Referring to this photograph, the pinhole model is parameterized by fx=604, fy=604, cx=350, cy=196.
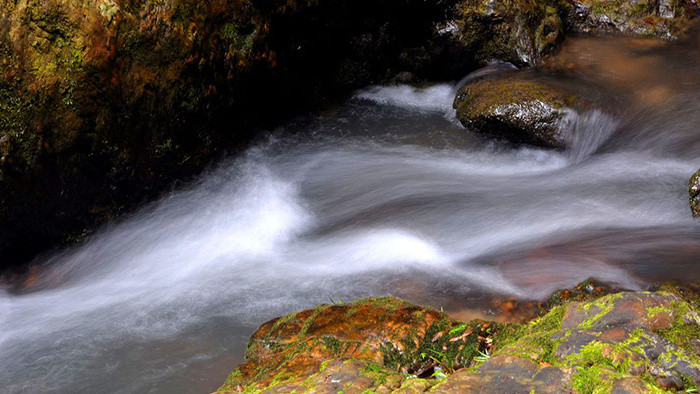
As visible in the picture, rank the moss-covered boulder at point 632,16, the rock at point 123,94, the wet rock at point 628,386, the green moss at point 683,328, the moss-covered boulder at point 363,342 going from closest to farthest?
1. the wet rock at point 628,386
2. the green moss at point 683,328
3. the moss-covered boulder at point 363,342
4. the rock at point 123,94
5. the moss-covered boulder at point 632,16

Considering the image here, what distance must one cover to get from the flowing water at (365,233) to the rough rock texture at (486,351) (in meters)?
0.97

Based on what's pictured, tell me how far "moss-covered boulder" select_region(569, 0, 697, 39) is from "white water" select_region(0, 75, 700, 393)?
3167 millimetres

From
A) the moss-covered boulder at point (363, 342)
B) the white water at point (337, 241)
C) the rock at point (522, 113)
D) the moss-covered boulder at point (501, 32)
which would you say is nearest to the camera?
the moss-covered boulder at point (363, 342)

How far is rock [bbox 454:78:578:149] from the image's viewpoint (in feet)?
24.7

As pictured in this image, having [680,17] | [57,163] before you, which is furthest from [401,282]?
[680,17]

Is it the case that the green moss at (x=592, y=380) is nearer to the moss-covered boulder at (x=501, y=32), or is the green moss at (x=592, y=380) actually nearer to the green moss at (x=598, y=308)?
the green moss at (x=598, y=308)

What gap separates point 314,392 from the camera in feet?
8.61

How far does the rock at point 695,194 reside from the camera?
5.94 meters

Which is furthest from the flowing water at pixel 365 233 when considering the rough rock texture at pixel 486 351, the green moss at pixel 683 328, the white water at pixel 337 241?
the green moss at pixel 683 328

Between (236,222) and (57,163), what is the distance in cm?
184

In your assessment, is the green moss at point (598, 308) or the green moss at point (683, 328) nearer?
the green moss at point (683, 328)

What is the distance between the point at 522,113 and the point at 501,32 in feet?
7.02

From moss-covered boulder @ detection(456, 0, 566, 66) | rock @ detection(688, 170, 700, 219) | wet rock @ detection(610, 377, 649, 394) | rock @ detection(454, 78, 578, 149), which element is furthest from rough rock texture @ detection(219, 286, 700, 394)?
moss-covered boulder @ detection(456, 0, 566, 66)

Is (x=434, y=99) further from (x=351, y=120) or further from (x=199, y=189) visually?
(x=199, y=189)
